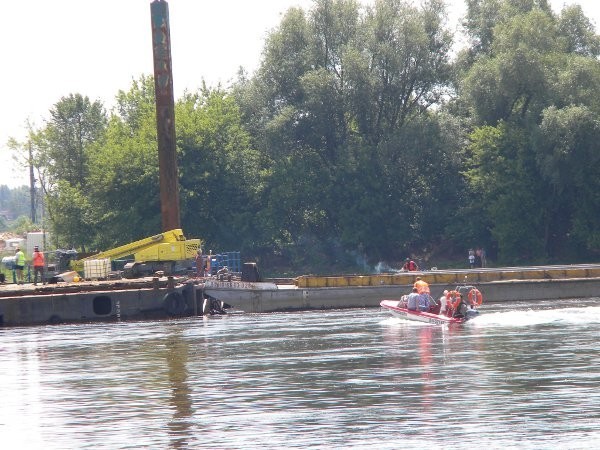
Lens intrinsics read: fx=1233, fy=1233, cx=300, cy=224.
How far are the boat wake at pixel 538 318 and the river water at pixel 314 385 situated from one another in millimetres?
73

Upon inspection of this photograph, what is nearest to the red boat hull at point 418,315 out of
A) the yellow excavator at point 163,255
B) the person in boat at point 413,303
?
the person in boat at point 413,303

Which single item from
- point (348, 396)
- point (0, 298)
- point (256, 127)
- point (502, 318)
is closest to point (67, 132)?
point (256, 127)

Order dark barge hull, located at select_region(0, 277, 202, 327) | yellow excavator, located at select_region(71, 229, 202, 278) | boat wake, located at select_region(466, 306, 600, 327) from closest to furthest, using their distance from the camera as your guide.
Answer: boat wake, located at select_region(466, 306, 600, 327) → dark barge hull, located at select_region(0, 277, 202, 327) → yellow excavator, located at select_region(71, 229, 202, 278)

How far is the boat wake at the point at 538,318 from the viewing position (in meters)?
44.7

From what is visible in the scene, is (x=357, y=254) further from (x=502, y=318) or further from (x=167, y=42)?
(x=502, y=318)

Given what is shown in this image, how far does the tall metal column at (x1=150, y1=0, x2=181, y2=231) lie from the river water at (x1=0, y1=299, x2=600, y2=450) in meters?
13.8

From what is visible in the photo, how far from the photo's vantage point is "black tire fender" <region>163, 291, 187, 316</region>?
53312 millimetres

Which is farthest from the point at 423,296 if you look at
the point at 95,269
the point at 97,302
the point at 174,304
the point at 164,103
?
the point at 164,103

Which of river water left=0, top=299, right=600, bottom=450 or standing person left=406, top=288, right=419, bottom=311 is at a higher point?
standing person left=406, top=288, right=419, bottom=311

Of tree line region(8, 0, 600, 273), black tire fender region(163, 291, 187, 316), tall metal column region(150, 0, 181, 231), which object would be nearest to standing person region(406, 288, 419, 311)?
black tire fender region(163, 291, 187, 316)

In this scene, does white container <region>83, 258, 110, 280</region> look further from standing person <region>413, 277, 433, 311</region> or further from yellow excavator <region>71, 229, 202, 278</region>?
standing person <region>413, 277, 433, 311</region>

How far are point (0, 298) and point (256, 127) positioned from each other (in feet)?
145

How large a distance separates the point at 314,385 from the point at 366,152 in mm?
58502

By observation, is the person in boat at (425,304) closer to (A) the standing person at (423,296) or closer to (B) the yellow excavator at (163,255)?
(A) the standing person at (423,296)
